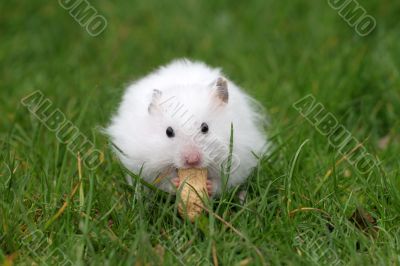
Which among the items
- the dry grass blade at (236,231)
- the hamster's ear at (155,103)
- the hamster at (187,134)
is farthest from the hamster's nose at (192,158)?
the hamster's ear at (155,103)

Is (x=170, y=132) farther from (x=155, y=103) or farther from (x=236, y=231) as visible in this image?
(x=236, y=231)

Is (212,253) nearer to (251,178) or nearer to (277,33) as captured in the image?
(251,178)

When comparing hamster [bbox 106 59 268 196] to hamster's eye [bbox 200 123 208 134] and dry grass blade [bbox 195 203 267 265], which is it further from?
dry grass blade [bbox 195 203 267 265]

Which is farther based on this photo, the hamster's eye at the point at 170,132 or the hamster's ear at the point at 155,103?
the hamster's ear at the point at 155,103

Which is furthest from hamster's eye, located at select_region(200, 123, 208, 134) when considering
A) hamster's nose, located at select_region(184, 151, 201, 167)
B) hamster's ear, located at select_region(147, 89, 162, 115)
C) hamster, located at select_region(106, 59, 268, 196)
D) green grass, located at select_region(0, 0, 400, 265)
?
green grass, located at select_region(0, 0, 400, 265)

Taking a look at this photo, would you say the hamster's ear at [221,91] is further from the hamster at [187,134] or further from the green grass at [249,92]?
the green grass at [249,92]

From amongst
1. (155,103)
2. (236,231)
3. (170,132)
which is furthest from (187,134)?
(236,231)
